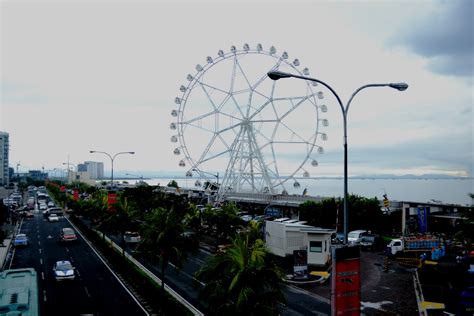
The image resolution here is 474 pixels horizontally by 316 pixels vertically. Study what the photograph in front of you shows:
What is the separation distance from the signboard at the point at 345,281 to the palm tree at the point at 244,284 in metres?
2.19

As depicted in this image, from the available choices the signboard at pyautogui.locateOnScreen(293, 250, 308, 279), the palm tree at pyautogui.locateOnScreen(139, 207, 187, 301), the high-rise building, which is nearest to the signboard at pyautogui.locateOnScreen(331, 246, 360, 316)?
the palm tree at pyautogui.locateOnScreen(139, 207, 187, 301)

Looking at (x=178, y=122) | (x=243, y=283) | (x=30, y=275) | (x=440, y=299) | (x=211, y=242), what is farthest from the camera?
(x=178, y=122)

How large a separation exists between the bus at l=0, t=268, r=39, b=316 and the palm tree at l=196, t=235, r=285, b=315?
23.2ft

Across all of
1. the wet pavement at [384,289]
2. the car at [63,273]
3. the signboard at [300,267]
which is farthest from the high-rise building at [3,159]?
the wet pavement at [384,289]

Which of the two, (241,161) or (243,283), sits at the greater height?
(241,161)

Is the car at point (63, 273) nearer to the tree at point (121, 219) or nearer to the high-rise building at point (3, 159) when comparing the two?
the tree at point (121, 219)

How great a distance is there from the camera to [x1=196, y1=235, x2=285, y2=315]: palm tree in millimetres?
12000

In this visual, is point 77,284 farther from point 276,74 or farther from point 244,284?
point 276,74

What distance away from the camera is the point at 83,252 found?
38.2 metres

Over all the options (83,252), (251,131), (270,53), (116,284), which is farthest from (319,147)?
(116,284)

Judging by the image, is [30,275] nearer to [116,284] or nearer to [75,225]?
[116,284]

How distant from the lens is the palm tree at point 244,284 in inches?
472

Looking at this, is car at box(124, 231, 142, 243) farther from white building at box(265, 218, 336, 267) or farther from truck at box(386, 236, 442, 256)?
truck at box(386, 236, 442, 256)

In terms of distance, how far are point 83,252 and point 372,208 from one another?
1199 inches
